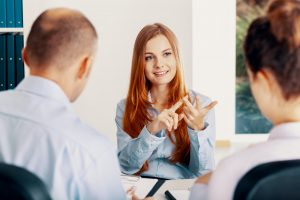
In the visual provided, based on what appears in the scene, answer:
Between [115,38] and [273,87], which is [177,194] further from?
[115,38]

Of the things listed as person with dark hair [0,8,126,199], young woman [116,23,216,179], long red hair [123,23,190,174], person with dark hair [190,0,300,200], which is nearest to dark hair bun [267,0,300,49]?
person with dark hair [190,0,300,200]

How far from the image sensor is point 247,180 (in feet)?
3.39

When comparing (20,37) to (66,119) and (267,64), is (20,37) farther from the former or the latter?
(267,64)

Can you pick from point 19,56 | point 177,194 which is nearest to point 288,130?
point 177,194

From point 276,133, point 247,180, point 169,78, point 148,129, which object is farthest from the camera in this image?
point 169,78

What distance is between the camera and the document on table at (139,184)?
1824mm

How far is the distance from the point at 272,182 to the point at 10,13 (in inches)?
106

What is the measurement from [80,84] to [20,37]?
6.80ft

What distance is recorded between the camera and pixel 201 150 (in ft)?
7.46

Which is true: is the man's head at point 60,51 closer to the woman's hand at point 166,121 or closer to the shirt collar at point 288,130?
the shirt collar at point 288,130

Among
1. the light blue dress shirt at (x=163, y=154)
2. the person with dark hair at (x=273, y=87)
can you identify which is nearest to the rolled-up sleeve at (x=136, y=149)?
the light blue dress shirt at (x=163, y=154)

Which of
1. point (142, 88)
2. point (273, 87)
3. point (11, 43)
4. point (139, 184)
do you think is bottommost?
point (139, 184)

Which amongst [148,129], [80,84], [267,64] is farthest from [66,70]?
[148,129]

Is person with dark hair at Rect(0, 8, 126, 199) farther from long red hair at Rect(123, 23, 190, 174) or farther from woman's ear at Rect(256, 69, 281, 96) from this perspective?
long red hair at Rect(123, 23, 190, 174)
